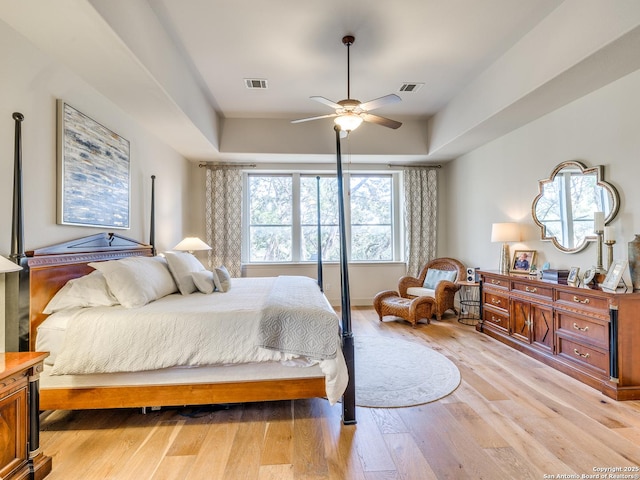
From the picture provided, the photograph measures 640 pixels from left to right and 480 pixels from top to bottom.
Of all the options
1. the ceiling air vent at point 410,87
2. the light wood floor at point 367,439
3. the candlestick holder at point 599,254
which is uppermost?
the ceiling air vent at point 410,87

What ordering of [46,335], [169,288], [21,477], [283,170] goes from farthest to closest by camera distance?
1. [283,170]
2. [169,288]
3. [46,335]
4. [21,477]

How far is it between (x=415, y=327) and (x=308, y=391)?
2.66m

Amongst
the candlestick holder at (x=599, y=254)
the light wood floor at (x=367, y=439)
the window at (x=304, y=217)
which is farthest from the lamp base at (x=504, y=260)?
the window at (x=304, y=217)

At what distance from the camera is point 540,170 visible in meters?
A: 3.67

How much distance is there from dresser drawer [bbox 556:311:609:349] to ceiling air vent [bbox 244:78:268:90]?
3.97 meters

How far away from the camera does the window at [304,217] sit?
230 inches

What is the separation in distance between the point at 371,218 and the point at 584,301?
369 centimetres

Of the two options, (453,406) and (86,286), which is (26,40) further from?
(453,406)

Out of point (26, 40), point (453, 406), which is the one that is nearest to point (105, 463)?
point (453, 406)

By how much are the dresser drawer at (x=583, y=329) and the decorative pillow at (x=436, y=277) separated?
1971 millimetres

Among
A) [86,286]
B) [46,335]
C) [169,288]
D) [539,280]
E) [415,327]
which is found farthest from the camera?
[415,327]

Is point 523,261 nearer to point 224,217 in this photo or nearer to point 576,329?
point 576,329

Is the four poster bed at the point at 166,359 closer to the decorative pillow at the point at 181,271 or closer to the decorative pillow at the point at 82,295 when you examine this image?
the decorative pillow at the point at 82,295

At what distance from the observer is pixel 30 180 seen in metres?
2.20
